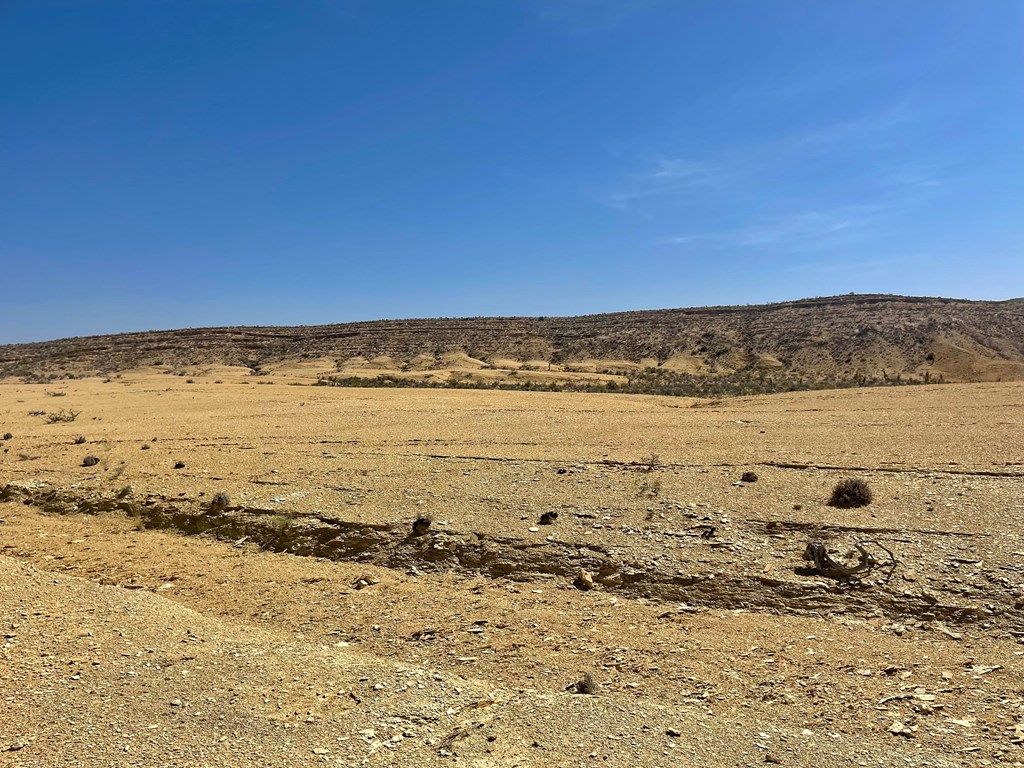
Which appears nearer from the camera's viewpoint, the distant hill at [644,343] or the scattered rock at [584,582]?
the scattered rock at [584,582]

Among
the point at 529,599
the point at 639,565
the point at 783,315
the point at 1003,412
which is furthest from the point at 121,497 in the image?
the point at 783,315

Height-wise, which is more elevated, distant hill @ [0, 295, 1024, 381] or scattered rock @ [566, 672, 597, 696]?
distant hill @ [0, 295, 1024, 381]

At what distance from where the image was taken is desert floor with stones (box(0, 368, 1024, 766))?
17.5 feet

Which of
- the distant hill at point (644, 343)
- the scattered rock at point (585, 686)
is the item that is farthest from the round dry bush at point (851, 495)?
the distant hill at point (644, 343)

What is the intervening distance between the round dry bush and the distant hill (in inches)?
1595

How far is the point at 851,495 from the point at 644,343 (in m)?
53.8

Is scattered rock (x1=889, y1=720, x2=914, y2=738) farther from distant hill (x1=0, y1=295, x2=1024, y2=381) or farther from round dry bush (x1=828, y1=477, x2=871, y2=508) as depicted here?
distant hill (x1=0, y1=295, x2=1024, y2=381)

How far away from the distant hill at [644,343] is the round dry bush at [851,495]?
133ft

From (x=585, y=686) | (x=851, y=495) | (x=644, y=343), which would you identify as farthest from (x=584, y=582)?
(x=644, y=343)

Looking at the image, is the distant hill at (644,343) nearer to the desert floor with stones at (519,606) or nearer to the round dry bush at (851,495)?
the desert floor with stones at (519,606)

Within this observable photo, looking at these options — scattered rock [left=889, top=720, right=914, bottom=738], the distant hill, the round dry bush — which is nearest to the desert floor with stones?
scattered rock [left=889, top=720, right=914, bottom=738]

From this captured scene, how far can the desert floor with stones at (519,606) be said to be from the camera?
5.34m

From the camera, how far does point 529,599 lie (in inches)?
323

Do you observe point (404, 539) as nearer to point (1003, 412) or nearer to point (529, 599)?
point (529, 599)
